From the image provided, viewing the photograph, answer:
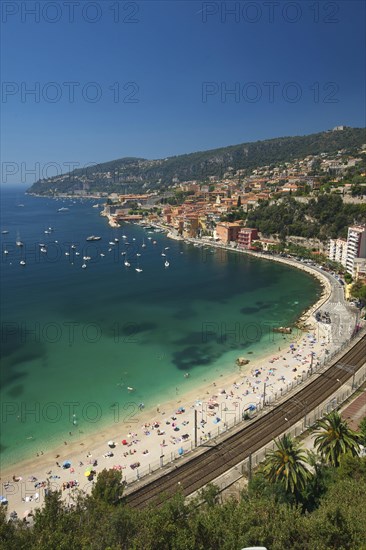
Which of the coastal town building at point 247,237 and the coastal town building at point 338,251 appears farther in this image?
the coastal town building at point 247,237

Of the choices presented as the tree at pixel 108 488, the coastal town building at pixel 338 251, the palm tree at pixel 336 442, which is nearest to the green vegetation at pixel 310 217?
the coastal town building at pixel 338 251

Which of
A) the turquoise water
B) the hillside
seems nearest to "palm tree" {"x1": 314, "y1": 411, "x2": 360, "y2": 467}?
the turquoise water

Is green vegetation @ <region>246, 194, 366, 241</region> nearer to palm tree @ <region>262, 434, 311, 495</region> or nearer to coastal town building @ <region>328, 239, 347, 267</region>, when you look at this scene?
coastal town building @ <region>328, 239, 347, 267</region>

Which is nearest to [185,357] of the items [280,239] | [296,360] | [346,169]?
[296,360]

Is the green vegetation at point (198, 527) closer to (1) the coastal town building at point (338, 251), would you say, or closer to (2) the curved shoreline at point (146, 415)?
(2) the curved shoreline at point (146, 415)

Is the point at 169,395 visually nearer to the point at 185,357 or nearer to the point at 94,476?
the point at 185,357
